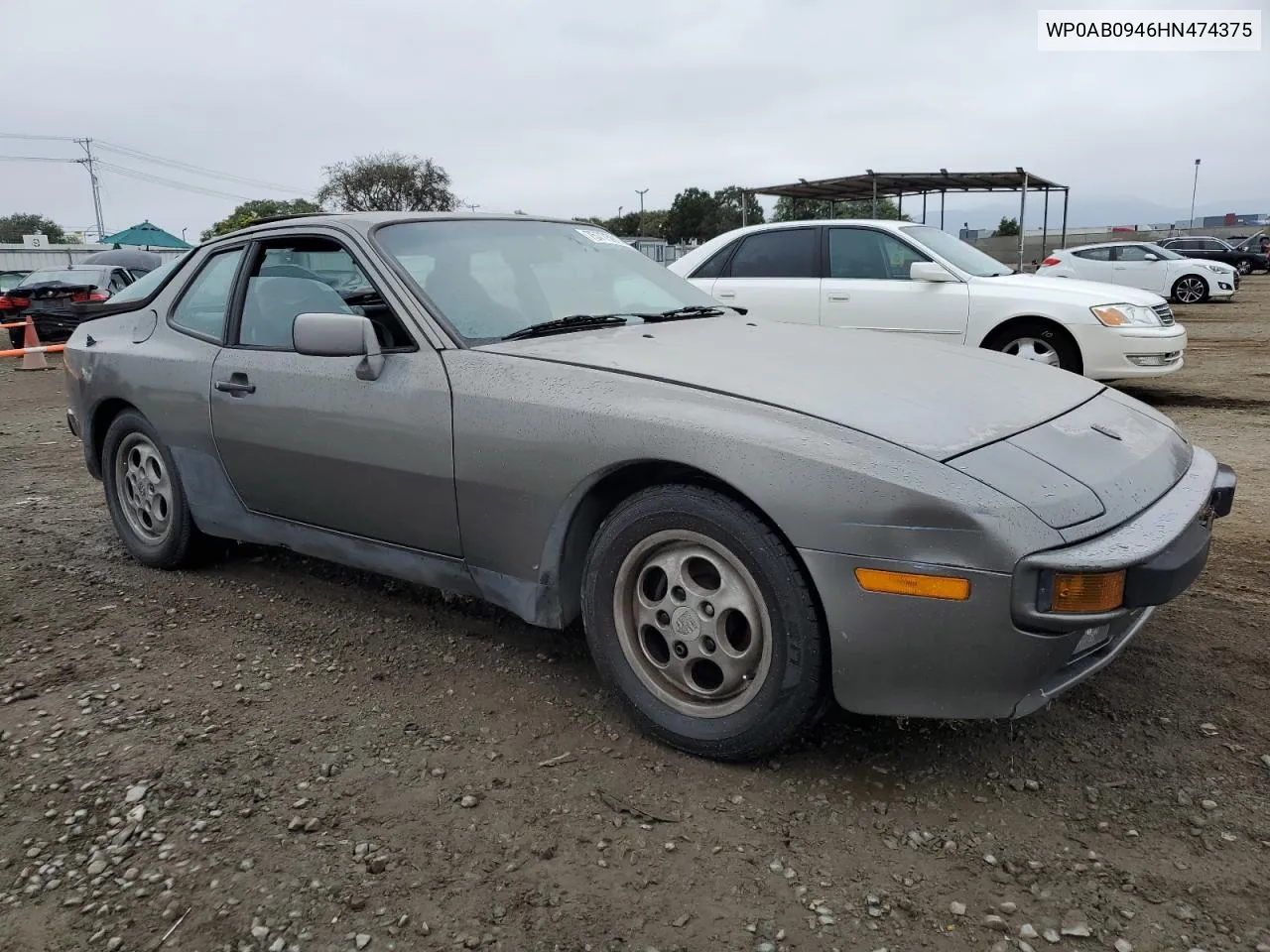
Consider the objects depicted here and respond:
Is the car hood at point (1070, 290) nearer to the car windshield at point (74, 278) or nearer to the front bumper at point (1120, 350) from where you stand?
the front bumper at point (1120, 350)

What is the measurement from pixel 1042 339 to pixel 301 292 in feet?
19.6

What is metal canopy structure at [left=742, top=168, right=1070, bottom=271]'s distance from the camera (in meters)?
18.4

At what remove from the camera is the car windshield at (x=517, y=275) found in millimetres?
3111

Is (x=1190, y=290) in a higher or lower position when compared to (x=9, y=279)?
lower

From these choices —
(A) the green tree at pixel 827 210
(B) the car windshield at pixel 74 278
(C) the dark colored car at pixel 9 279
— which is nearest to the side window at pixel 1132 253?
(A) the green tree at pixel 827 210

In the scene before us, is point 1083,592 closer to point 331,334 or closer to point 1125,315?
point 331,334

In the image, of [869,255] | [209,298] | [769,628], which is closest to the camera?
[769,628]

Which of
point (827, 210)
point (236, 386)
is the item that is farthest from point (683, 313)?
point (827, 210)

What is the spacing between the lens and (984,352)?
334 centimetres

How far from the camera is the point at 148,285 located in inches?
173

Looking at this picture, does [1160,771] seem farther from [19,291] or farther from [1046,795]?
[19,291]

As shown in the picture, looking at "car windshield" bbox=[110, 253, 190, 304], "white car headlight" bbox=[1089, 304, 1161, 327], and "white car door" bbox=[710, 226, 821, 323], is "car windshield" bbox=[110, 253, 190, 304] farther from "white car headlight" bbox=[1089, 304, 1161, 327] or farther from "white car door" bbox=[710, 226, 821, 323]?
"white car headlight" bbox=[1089, 304, 1161, 327]

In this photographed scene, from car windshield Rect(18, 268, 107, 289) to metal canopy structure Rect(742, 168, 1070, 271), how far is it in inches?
472

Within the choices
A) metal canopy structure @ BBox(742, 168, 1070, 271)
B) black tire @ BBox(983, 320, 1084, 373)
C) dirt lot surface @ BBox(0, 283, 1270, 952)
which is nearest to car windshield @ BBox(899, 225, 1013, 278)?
black tire @ BBox(983, 320, 1084, 373)
